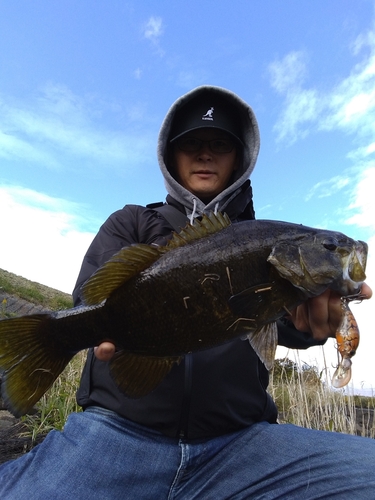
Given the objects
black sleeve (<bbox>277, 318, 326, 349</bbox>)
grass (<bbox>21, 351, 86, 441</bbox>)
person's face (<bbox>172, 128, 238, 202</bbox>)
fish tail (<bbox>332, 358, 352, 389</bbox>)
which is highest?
person's face (<bbox>172, 128, 238, 202</bbox>)

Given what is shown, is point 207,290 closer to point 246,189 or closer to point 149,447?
point 149,447

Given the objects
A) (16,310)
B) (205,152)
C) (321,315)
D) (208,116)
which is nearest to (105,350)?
(321,315)

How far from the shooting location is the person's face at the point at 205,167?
384cm

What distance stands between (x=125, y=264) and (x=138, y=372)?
64 centimetres

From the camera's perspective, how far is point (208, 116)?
3.88 m

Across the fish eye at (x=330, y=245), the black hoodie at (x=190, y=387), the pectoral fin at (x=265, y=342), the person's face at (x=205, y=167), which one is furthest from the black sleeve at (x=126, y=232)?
the fish eye at (x=330, y=245)

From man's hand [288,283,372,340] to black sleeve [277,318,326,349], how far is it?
0.43m

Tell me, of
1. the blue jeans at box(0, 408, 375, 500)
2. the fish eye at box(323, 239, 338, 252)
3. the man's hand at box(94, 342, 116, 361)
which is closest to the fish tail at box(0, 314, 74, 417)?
the man's hand at box(94, 342, 116, 361)

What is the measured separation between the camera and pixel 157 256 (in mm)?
2330

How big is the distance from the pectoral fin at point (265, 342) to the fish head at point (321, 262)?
300mm

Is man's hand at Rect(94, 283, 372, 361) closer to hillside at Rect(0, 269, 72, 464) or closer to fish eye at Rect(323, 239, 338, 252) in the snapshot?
fish eye at Rect(323, 239, 338, 252)

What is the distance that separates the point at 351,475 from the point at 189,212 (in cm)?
242

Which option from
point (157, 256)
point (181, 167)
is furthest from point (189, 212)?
point (157, 256)

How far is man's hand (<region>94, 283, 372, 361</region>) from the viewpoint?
2.31 meters
